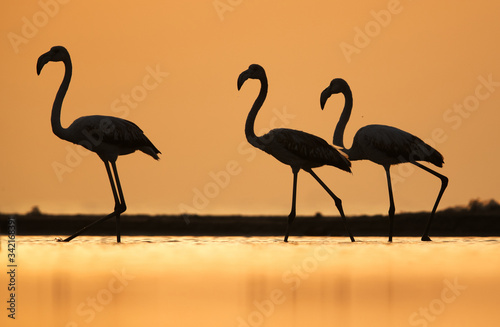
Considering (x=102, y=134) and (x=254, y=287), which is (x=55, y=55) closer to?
(x=102, y=134)

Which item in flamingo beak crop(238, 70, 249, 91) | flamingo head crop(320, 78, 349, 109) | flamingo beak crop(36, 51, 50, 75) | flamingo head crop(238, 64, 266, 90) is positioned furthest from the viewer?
flamingo head crop(320, 78, 349, 109)

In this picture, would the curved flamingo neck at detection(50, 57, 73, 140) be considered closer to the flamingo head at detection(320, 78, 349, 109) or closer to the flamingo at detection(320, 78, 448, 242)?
the flamingo head at detection(320, 78, 349, 109)

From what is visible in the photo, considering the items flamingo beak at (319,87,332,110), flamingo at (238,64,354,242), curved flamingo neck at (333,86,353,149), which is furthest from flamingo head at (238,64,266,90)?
curved flamingo neck at (333,86,353,149)

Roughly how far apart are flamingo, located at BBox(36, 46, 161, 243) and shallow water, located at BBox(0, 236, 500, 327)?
8.40 feet

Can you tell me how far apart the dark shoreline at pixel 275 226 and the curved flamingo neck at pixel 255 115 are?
10.0 meters

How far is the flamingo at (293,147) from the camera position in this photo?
60.8ft

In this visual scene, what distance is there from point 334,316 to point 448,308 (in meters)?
1.11

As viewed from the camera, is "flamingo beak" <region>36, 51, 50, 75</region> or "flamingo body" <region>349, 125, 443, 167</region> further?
"flamingo body" <region>349, 125, 443, 167</region>

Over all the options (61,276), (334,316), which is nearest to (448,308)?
(334,316)

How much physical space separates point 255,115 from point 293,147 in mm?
1073

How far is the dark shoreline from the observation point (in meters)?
30.0

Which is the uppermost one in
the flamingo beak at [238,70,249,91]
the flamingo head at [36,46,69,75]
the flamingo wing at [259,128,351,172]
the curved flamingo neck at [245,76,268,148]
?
the flamingo head at [36,46,69,75]

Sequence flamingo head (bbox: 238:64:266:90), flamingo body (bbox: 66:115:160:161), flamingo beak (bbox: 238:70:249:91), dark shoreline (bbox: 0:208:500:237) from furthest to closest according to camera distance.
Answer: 1. dark shoreline (bbox: 0:208:500:237)
2. flamingo head (bbox: 238:64:266:90)
3. flamingo beak (bbox: 238:70:249:91)
4. flamingo body (bbox: 66:115:160:161)

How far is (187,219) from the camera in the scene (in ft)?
106
